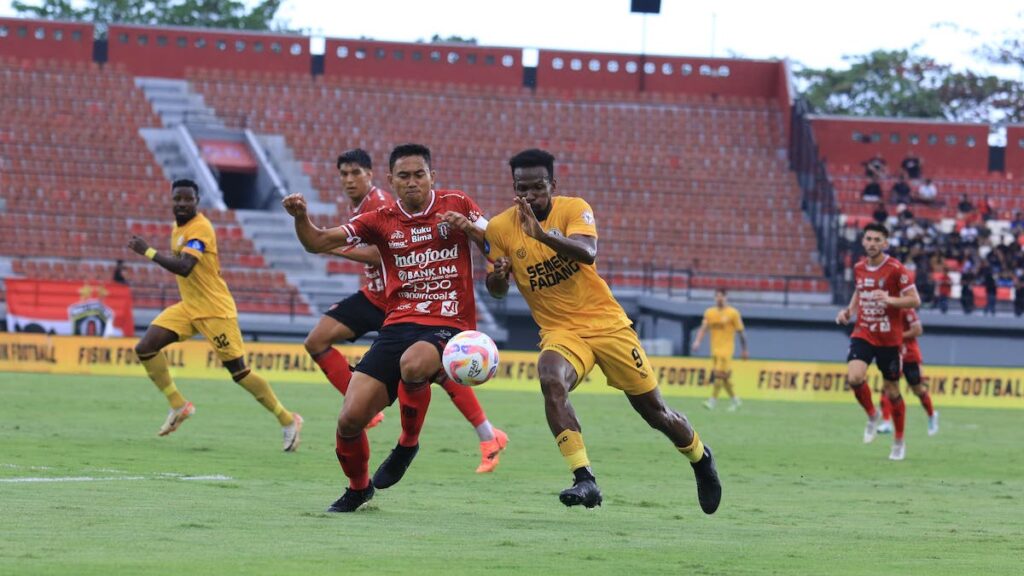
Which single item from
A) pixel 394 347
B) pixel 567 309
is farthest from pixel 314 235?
pixel 567 309

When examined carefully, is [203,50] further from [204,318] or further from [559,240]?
[559,240]

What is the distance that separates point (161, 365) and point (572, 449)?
7.15 meters

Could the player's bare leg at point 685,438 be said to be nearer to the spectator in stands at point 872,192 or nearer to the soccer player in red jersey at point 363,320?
the soccer player in red jersey at point 363,320

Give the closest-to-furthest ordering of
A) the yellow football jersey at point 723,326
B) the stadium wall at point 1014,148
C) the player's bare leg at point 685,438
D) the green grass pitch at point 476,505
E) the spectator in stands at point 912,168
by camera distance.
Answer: the green grass pitch at point 476,505, the player's bare leg at point 685,438, the yellow football jersey at point 723,326, the spectator in stands at point 912,168, the stadium wall at point 1014,148

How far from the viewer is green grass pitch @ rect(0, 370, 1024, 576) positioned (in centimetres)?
739

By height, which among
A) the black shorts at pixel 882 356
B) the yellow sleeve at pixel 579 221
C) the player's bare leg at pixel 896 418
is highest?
the yellow sleeve at pixel 579 221

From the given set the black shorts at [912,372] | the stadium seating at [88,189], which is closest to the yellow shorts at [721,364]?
the black shorts at [912,372]

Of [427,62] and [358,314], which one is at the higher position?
[427,62]

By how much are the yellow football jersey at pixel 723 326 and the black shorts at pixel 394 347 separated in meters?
18.5

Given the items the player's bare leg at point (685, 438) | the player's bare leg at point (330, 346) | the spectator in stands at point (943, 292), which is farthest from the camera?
the spectator in stands at point (943, 292)

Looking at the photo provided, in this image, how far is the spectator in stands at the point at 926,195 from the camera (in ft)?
147

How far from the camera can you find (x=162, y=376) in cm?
1544

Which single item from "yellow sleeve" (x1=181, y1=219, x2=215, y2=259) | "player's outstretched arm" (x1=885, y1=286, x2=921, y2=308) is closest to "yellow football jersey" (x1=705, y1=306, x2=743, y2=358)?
"player's outstretched arm" (x1=885, y1=286, x2=921, y2=308)

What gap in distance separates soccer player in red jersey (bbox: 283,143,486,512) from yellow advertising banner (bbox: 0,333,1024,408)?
1999 cm
